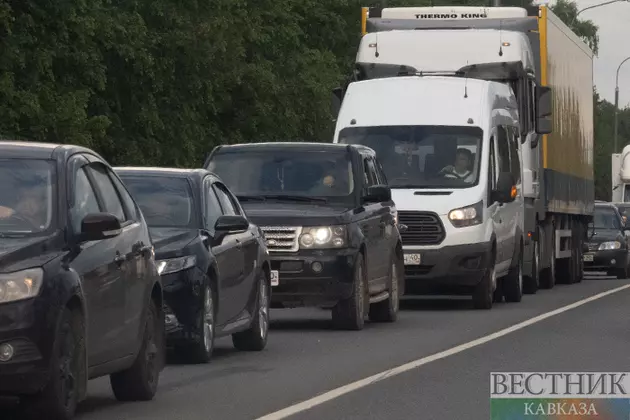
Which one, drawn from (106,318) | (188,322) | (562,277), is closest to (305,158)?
(188,322)

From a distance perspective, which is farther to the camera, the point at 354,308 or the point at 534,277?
the point at 534,277

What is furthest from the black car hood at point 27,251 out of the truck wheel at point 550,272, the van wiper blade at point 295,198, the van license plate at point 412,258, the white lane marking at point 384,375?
the truck wheel at point 550,272

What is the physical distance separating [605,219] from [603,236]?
1.38 meters

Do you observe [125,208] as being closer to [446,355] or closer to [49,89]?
[446,355]

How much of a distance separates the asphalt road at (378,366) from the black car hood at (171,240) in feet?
2.79

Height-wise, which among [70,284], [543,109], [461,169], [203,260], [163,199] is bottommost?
[461,169]

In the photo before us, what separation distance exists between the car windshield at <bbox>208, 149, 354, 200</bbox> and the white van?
3664mm

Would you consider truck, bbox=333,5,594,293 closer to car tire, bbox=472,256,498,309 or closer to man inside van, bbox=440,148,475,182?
man inside van, bbox=440,148,475,182

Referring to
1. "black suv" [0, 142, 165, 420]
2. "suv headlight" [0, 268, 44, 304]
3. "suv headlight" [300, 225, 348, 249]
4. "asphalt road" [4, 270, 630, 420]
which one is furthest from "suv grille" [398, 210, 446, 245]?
"suv headlight" [0, 268, 44, 304]

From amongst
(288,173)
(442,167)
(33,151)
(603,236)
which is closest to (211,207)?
(288,173)

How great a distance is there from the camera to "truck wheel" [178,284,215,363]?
603 inches

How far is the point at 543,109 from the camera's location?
30.4m

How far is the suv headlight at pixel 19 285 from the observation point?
404 inches

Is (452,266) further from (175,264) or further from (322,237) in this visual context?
(175,264)
